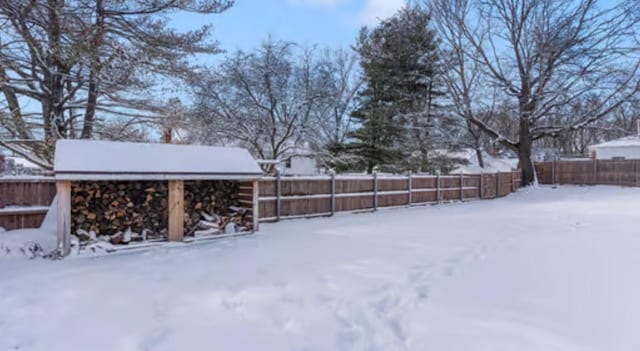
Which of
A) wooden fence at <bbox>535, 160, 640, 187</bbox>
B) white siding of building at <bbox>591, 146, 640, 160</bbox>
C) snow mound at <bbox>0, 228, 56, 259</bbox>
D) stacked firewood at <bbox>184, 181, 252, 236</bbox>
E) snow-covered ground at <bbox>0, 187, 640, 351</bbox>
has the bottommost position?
snow-covered ground at <bbox>0, 187, 640, 351</bbox>

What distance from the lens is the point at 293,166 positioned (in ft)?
83.4

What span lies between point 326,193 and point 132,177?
15.6ft

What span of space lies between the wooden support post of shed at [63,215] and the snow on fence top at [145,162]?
168 mm

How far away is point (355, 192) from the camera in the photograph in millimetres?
9867

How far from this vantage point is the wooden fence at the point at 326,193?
571 centimetres

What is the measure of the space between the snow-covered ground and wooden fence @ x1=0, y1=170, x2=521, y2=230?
4.31ft

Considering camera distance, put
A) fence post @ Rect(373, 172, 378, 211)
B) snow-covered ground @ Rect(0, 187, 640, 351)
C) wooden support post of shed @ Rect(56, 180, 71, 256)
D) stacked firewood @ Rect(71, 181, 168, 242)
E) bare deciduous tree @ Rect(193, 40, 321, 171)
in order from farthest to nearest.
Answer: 1. bare deciduous tree @ Rect(193, 40, 321, 171)
2. fence post @ Rect(373, 172, 378, 211)
3. stacked firewood @ Rect(71, 181, 168, 242)
4. wooden support post of shed @ Rect(56, 180, 71, 256)
5. snow-covered ground @ Rect(0, 187, 640, 351)

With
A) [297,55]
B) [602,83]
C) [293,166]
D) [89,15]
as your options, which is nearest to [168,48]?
[89,15]

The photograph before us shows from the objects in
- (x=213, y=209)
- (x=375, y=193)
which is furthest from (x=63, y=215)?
(x=375, y=193)

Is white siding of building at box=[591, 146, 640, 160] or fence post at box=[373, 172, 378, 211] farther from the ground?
white siding of building at box=[591, 146, 640, 160]

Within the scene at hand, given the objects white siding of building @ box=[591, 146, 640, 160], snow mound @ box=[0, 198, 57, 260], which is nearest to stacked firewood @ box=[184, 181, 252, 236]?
snow mound @ box=[0, 198, 57, 260]

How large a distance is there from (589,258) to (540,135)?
14.5 m

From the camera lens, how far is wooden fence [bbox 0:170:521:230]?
18.7ft

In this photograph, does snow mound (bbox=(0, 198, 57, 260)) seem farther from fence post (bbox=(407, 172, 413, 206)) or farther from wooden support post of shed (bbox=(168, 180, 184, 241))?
fence post (bbox=(407, 172, 413, 206))
